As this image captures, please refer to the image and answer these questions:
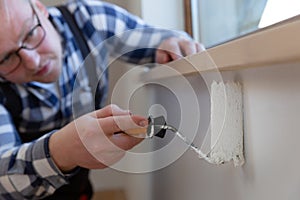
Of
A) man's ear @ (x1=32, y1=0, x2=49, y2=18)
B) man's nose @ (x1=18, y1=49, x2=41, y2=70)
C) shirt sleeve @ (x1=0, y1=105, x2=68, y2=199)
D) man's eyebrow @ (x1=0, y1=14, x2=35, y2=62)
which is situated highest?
man's ear @ (x1=32, y1=0, x2=49, y2=18)

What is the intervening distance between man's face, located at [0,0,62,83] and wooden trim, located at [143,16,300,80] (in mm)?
368

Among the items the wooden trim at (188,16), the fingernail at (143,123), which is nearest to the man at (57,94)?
the fingernail at (143,123)

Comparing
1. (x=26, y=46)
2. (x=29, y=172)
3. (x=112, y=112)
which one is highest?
(x=26, y=46)

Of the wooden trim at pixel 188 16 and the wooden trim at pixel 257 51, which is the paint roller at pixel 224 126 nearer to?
the wooden trim at pixel 257 51

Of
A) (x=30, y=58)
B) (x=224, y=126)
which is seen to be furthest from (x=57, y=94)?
(x=224, y=126)

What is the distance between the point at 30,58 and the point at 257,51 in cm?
54

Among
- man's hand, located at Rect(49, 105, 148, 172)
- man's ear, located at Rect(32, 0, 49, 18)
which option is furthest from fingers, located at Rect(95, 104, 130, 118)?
man's ear, located at Rect(32, 0, 49, 18)

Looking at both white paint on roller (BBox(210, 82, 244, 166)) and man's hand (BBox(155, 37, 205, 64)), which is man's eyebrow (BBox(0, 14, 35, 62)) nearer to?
man's hand (BBox(155, 37, 205, 64))

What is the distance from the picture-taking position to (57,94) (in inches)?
36.2

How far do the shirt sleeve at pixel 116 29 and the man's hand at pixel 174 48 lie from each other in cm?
3

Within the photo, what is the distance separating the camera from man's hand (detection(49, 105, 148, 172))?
0.47 meters

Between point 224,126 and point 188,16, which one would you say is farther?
point 188,16

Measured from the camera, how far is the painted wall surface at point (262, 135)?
13.0 inches

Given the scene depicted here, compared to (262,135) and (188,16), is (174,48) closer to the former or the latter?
(188,16)
